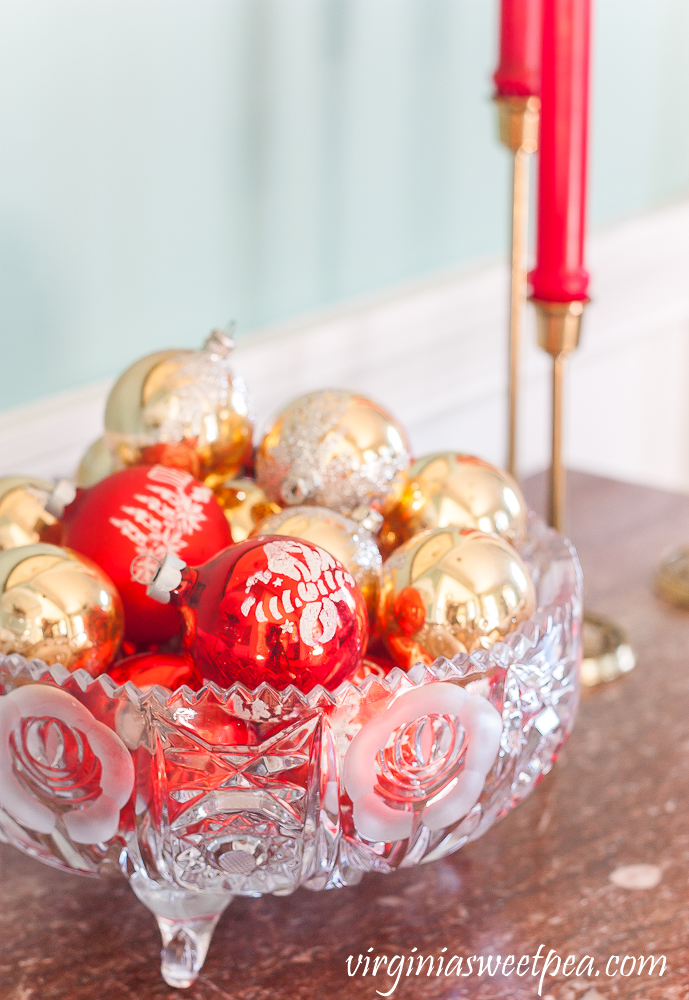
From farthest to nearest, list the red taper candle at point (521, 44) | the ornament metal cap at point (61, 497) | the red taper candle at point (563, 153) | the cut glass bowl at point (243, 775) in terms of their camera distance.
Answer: the red taper candle at point (521, 44), the red taper candle at point (563, 153), the ornament metal cap at point (61, 497), the cut glass bowl at point (243, 775)

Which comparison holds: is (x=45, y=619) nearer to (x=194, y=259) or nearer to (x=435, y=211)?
(x=194, y=259)

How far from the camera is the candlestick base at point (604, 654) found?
717 mm

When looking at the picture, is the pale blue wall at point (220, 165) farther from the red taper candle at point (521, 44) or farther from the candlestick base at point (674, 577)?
the candlestick base at point (674, 577)

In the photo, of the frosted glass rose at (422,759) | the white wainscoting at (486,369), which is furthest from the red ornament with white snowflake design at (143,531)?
the white wainscoting at (486,369)

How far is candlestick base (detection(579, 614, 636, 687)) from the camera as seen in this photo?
72 cm

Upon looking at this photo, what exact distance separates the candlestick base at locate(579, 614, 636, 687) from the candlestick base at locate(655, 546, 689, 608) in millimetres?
76

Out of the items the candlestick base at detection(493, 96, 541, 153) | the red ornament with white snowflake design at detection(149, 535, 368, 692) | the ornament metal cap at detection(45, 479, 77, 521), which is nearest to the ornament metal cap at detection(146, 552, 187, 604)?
the red ornament with white snowflake design at detection(149, 535, 368, 692)

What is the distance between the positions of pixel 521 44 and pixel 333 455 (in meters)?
0.38

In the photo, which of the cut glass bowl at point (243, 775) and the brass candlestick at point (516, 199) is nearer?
the cut glass bowl at point (243, 775)

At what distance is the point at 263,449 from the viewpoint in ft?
1.89

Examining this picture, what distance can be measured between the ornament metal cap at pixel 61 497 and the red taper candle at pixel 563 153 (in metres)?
0.32

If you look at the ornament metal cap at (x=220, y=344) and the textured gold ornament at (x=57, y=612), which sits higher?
the ornament metal cap at (x=220, y=344)

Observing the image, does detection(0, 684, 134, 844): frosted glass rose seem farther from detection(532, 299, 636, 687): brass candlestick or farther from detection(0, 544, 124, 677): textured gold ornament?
detection(532, 299, 636, 687): brass candlestick

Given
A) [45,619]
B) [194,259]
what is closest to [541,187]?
[194,259]
